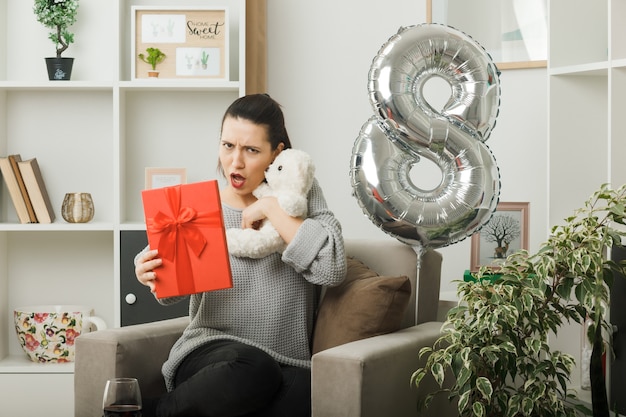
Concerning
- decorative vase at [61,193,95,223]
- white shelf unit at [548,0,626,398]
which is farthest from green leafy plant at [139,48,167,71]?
white shelf unit at [548,0,626,398]

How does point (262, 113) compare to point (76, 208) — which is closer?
point (262, 113)

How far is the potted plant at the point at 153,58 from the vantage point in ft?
9.84

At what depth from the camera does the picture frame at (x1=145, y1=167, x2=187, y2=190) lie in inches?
122

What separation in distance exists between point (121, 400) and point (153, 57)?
6.31 feet

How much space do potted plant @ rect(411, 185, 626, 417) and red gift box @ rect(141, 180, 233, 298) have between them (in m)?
0.55

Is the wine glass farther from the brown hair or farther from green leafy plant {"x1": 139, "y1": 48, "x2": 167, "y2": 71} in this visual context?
green leafy plant {"x1": 139, "y1": 48, "x2": 167, "y2": 71}

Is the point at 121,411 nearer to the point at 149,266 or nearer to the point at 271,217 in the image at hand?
the point at 149,266

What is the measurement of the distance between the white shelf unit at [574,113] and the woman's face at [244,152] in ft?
2.96

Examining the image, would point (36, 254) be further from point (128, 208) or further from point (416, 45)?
point (416, 45)

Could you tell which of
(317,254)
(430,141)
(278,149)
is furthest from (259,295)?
(430,141)

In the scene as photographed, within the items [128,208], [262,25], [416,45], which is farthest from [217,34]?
[416,45]

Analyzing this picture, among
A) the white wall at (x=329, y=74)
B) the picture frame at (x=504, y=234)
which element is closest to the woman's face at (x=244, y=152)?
the white wall at (x=329, y=74)

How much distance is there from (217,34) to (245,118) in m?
0.92

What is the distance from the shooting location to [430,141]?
7.52 ft
